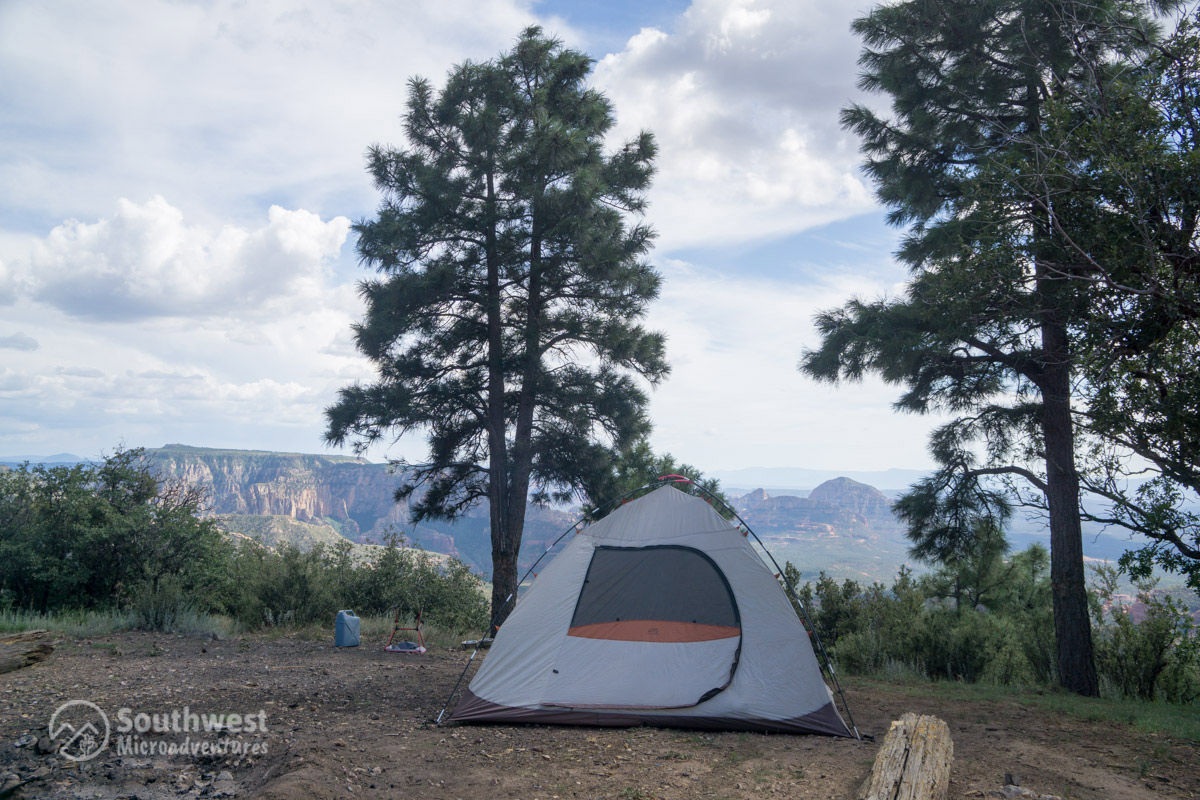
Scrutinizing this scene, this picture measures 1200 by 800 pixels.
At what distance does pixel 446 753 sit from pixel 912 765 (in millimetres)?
3429

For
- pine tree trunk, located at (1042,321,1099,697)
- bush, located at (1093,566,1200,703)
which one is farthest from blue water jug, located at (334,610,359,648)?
bush, located at (1093,566,1200,703)

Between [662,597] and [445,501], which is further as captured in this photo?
[445,501]

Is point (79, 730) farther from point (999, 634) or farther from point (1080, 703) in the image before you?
point (999, 634)

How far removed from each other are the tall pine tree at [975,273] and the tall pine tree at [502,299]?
184 inches

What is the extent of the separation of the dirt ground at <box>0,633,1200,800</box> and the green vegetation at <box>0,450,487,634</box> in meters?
3.26

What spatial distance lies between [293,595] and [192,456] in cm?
13269

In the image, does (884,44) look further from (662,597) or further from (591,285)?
(662,597)

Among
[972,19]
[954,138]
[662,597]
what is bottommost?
[662,597]

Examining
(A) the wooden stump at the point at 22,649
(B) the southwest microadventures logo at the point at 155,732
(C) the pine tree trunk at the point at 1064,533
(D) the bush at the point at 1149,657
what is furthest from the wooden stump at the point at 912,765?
(A) the wooden stump at the point at 22,649

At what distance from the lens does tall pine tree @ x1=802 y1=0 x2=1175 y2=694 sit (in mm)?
7570

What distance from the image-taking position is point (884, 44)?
1054 cm

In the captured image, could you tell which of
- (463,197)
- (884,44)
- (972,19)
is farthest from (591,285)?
(972,19)

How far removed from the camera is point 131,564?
11.7m

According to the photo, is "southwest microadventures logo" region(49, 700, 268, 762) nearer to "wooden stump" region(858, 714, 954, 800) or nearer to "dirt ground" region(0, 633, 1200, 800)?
"dirt ground" region(0, 633, 1200, 800)
